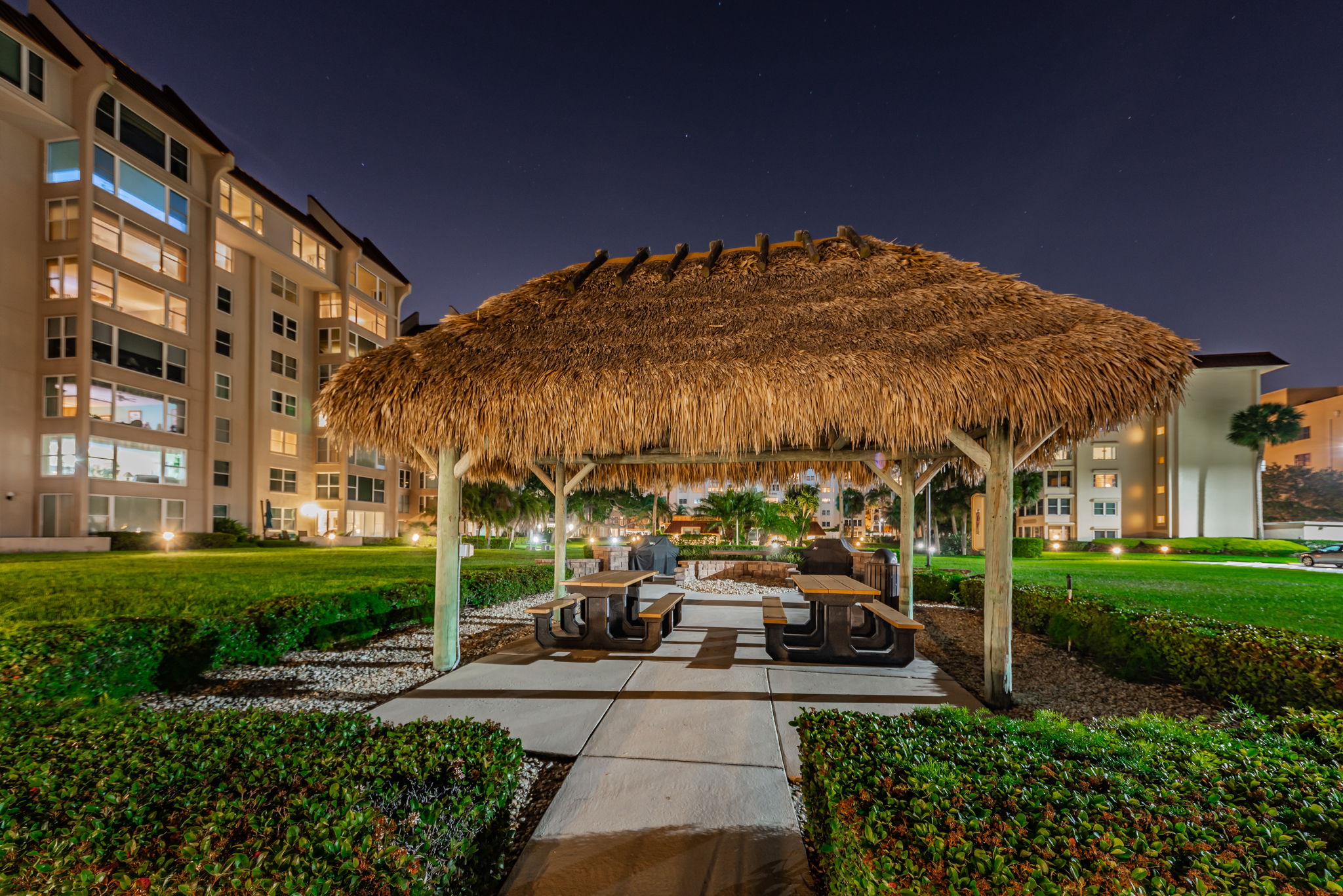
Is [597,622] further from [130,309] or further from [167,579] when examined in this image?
[130,309]

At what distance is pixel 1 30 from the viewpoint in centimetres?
2067

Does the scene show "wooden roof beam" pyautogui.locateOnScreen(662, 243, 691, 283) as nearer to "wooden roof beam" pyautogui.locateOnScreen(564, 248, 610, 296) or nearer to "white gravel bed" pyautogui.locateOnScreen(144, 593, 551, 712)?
"wooden roof beam" pyautogui.locateOnScreen(564, 248, 610, 296)

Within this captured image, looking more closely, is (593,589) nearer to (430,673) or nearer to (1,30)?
(430,673)

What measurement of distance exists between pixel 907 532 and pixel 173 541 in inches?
1201

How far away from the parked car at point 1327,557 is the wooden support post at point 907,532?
88.0 feet

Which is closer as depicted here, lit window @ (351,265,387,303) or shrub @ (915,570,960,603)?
shrub @ (915,570,960,603)

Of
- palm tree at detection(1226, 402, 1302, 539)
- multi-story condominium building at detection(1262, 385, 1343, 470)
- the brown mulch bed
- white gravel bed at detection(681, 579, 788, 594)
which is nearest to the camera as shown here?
the brown mulch bed

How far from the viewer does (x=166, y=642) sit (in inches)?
231

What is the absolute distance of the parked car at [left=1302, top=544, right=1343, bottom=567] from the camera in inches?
937

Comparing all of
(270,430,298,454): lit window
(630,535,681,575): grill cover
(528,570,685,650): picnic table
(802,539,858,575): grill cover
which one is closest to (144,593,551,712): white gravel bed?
(528,570,685,650): picnic table

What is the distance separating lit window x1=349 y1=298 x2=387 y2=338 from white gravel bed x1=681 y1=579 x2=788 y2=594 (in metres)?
34.3

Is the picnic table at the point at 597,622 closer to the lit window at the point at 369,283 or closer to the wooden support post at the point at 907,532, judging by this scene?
the wooden support post at the point at 907,532

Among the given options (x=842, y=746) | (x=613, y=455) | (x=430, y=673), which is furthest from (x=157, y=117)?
(x=842, y=746)

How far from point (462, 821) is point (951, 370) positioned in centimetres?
589
